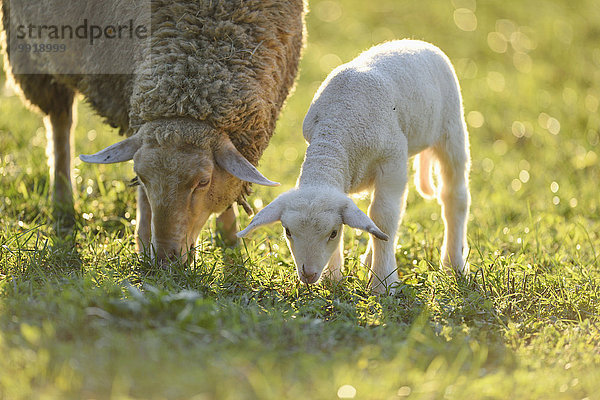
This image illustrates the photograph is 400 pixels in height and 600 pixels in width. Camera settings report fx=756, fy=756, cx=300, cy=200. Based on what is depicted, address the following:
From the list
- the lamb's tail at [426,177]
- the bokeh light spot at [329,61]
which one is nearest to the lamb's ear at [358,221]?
the lamb's tail at [426,177]

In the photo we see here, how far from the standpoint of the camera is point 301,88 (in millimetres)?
10180

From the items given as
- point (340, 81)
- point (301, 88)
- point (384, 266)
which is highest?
point (340, 81)

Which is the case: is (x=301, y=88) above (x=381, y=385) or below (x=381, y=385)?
below

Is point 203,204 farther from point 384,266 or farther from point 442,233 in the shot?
point 442,233

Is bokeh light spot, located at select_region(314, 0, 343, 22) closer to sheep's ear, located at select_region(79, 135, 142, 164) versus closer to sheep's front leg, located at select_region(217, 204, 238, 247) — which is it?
sheep's front leg, located at select_region(217, 204, 238, 247)

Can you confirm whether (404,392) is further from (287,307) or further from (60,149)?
(60,149)

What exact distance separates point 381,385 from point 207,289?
1403mm

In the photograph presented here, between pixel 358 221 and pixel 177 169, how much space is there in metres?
1.03

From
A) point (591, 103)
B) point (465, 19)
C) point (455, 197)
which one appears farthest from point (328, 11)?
point (455, 197)

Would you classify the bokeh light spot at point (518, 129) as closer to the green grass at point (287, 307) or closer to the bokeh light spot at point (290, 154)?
the green grass at point (287, 307)

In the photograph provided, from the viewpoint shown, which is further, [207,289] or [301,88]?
[301,88]

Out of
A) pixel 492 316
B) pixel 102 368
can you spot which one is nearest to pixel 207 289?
pixel 102 368

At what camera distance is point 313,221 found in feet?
11.9

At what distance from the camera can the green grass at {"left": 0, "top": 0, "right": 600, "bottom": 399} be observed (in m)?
2.85
